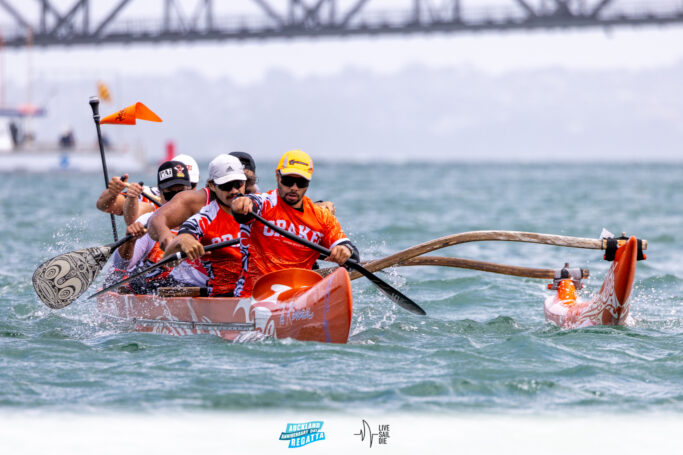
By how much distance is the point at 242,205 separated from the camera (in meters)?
8.45

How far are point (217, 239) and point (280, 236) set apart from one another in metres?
0.64

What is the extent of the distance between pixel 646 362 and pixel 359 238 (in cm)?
1305

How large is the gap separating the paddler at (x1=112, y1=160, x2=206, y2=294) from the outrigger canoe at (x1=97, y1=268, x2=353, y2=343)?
0.68 m

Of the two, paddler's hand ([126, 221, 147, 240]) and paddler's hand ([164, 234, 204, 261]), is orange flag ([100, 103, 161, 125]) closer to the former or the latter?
paddler's hand ([126, 221, 147, 240])

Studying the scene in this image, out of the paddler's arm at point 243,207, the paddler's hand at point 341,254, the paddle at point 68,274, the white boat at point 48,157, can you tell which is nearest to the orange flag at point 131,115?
the paddle at point 68,274

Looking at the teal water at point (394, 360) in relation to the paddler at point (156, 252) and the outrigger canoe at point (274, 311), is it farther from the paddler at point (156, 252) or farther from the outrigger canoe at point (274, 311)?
the paddler at point (156, 252)

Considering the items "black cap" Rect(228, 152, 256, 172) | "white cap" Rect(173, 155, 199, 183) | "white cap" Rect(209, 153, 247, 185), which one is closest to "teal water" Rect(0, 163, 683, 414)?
"white cap" Rect(209, 153, 247, 185)

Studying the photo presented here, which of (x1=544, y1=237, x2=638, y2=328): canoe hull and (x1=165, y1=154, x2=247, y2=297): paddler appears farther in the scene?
(x1=544, y1=237, x2=638, y2=328): canoe hull

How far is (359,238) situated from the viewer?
69.3ft

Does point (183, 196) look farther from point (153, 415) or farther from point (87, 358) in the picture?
point (153, 415)

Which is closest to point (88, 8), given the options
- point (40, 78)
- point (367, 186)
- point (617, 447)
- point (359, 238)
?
point (40, 78)

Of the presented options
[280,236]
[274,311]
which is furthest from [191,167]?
[274,311]

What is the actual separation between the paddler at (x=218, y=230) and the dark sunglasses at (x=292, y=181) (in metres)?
0.44

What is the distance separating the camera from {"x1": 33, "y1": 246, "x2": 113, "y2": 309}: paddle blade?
1035 centimetres
